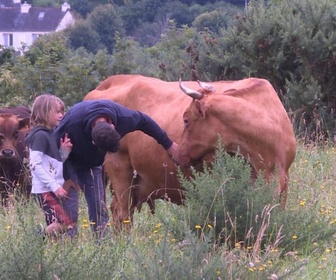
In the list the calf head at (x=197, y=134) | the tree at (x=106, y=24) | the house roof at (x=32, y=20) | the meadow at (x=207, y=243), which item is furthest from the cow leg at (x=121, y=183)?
the house roof at (x=32, y=20)

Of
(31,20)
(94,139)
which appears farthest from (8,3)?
(94,139)

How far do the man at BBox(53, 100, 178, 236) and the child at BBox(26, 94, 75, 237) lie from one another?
14 cm

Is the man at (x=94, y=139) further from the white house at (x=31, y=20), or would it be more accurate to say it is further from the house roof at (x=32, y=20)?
the house roof at (x=32, y=20)

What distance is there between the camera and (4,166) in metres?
12.5

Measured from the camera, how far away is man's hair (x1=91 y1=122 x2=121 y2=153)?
794 centimetres

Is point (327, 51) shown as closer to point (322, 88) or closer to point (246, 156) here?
point (322, 88)

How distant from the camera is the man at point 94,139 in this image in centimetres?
809

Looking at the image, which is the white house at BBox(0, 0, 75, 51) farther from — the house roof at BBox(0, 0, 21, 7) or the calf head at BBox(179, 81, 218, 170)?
the calf head at BBox(179, 81, 218, 170)

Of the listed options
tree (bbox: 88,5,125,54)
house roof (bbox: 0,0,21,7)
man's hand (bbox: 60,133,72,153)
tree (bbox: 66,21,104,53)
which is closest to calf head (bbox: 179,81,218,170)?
man's hand (bbox: 60,133,72,153)

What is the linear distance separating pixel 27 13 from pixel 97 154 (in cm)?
4011

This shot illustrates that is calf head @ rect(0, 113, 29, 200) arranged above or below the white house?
above

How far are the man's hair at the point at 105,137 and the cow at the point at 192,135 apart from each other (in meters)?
1.06

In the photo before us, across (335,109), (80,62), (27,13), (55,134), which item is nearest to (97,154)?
(55,134)

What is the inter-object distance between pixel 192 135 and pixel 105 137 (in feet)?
3.86
